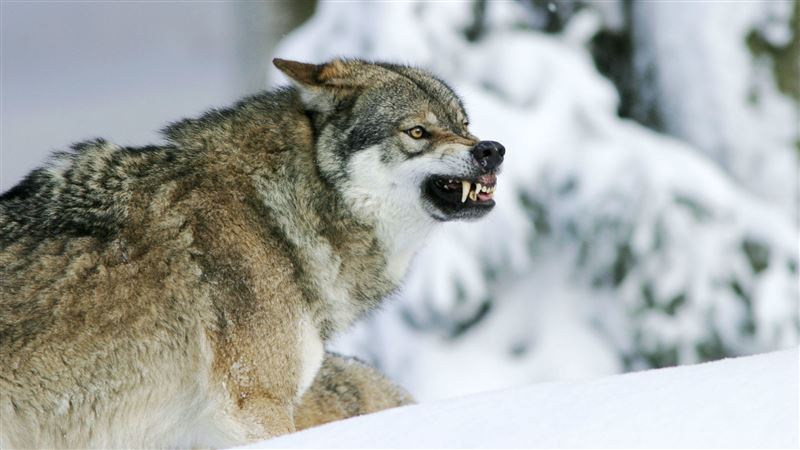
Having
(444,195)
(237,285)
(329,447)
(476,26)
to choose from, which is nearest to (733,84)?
(476,26)

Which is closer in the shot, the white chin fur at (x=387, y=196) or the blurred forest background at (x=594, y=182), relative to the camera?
the white chin fur at (x=387, y=196)

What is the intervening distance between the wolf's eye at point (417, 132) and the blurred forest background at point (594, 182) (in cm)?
406

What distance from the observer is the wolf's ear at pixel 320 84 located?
408cm

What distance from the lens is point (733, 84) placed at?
30.4ft

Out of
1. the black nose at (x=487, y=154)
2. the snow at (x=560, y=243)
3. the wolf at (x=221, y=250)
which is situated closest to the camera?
the wolf at (x=221, y=250)

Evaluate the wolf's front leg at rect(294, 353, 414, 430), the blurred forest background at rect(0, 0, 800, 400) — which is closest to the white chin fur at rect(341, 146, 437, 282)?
the wolf's front leg at rect(294, 353, 414, 430)

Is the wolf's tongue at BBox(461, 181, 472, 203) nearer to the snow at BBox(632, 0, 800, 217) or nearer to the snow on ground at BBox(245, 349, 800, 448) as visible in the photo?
the snow on ground at BBox(245, 349, 800, 448)

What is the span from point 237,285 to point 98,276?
0.43 m

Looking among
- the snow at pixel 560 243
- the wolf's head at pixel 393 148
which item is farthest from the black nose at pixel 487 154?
the snow at pixel 560 243

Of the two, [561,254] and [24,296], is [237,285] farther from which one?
[561,254]

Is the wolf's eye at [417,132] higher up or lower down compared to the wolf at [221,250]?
higher up

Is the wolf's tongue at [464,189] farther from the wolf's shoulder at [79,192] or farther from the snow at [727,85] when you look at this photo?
the snow at [727,85]

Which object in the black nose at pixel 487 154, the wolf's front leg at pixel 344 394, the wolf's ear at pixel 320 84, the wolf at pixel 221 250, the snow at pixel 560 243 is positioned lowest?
the snow at pixel 560 243

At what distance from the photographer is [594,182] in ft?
27.3
